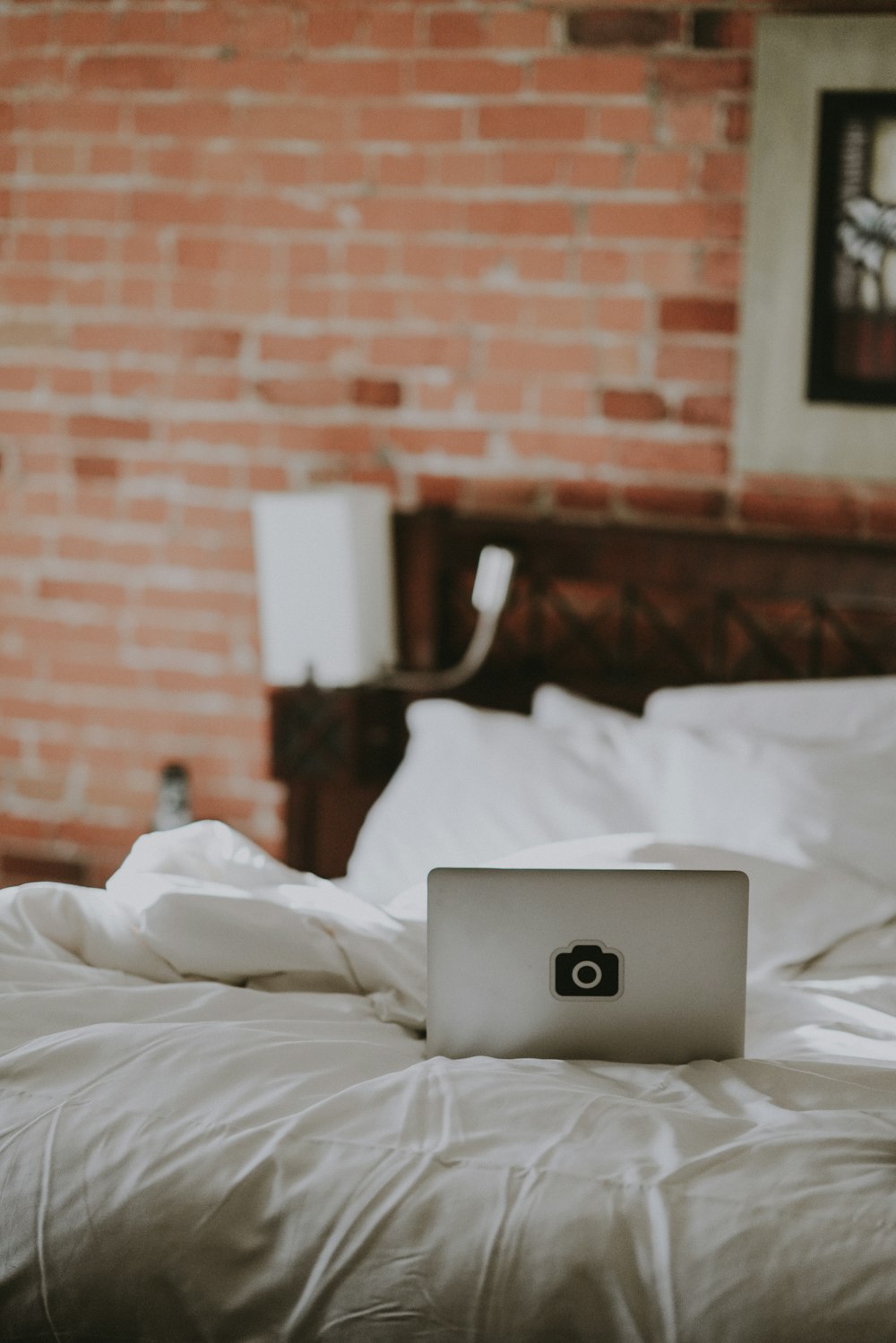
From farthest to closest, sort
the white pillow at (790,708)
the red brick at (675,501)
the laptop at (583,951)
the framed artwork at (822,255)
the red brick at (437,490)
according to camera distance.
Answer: the red brick at (437,490), the red brick at (675,501), the framed artwork at (822,255), the white pillow at (790,708), the laptop at (583,951)

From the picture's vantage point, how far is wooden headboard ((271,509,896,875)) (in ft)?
8.16

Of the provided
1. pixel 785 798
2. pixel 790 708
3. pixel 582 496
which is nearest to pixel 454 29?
pixel 582 496

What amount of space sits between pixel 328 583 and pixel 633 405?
2.22ft

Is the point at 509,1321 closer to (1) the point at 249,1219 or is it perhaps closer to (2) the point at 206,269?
(1) the point at 249,1219

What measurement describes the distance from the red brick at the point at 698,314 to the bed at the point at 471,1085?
0.44 meters

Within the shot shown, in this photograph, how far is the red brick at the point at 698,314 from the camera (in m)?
2.56

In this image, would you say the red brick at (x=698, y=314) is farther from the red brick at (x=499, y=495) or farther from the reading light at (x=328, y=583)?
the reading light at (x=328, y=583)

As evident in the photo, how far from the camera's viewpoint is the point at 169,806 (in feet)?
9.24

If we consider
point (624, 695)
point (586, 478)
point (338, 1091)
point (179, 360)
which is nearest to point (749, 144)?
point (586, 478)

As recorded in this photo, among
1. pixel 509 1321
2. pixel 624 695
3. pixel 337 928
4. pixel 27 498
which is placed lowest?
pixel 509 1321

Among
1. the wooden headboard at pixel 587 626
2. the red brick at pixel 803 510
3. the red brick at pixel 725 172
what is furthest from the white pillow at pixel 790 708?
the red brick at pixel 725 172

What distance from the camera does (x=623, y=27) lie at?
2510 mm

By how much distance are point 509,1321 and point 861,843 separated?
112cm

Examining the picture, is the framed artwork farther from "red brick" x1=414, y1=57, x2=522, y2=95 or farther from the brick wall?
"red brick" x1=414, y1=57, x2=522, y2=95
